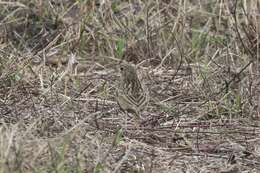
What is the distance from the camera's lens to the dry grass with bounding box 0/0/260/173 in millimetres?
4637

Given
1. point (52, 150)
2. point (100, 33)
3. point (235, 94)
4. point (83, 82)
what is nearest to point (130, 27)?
point (100, 33)

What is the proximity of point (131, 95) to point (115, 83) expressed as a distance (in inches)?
49.7

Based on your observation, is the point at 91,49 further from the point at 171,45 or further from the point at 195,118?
the point at 195,118

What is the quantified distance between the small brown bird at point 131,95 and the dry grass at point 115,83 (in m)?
0.15

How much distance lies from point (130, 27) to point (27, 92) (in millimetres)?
1837

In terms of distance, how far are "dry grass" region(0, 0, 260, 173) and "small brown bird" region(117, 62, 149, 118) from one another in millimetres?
155

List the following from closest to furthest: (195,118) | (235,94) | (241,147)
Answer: (241,147), (195,118), (235,94)

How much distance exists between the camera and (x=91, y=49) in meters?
7.27

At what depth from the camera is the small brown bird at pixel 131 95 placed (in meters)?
5.06

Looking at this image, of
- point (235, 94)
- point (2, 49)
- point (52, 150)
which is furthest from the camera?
point (2, 49)

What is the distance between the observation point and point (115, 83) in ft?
20.8

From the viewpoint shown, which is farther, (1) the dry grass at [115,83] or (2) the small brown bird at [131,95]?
(2) the small brown bird at [131,95]

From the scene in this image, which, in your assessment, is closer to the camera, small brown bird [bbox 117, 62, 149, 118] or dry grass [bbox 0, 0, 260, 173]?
dry grass [bbox 0, 0, 260, 173]

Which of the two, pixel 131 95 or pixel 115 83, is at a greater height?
pixel 115 83
